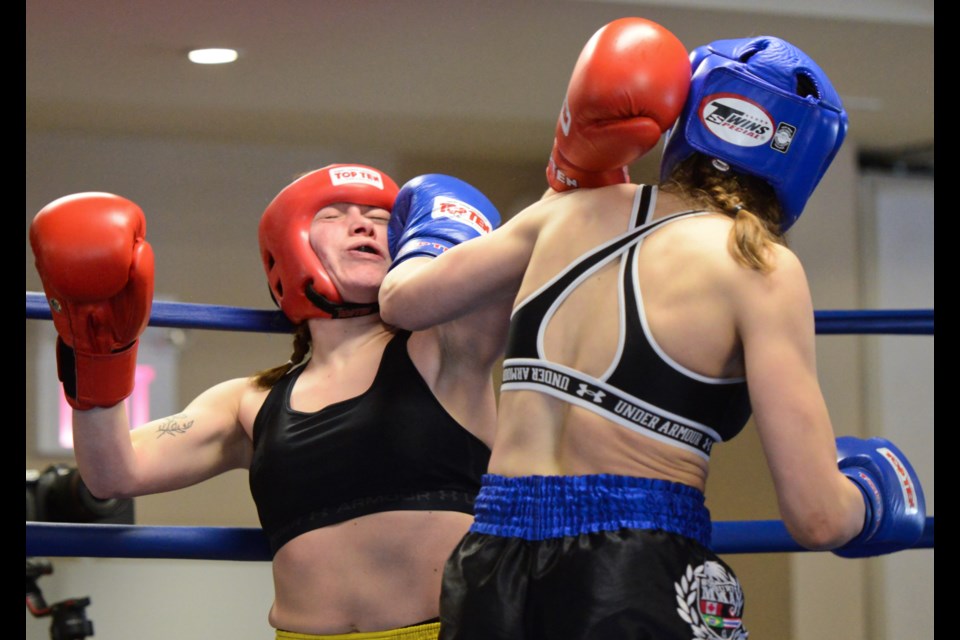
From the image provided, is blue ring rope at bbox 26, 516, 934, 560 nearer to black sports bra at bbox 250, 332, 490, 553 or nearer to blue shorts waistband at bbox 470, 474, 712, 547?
black sports bra at bbox 250, 332, 490, 553

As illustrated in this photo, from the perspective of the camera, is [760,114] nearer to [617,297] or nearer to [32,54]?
[617,297]

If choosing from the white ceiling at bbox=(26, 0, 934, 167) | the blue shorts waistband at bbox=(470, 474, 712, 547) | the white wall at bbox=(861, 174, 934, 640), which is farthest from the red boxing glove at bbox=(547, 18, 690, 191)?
the white wall at bbox=(861, 174, 934, 640)

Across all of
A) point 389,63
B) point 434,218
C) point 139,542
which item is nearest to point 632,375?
point 434,218

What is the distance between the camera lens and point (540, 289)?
1.34 metres

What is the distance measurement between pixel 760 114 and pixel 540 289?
33 centimetres

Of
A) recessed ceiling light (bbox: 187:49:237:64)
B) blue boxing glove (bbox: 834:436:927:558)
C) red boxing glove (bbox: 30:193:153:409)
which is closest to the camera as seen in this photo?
blue boxing glove (bbox: 834:436:927:558)

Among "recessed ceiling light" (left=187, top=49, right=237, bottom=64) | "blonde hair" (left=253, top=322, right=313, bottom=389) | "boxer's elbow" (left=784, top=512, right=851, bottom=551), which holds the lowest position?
"boxer's elbow" (left=784, top=512, right=851, bottom=551)

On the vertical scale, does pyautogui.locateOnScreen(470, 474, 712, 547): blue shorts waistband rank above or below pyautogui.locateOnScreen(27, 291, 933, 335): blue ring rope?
below

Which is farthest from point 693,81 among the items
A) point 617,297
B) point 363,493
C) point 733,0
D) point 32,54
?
point 32,54

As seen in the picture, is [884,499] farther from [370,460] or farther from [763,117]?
[370,460]

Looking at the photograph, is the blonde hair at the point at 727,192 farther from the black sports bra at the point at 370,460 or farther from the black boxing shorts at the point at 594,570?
the black sports bra at the point at 370,460

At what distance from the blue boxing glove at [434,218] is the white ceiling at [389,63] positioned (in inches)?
89.4

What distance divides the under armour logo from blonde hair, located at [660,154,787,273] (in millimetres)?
234

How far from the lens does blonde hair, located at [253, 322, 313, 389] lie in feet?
6.46
